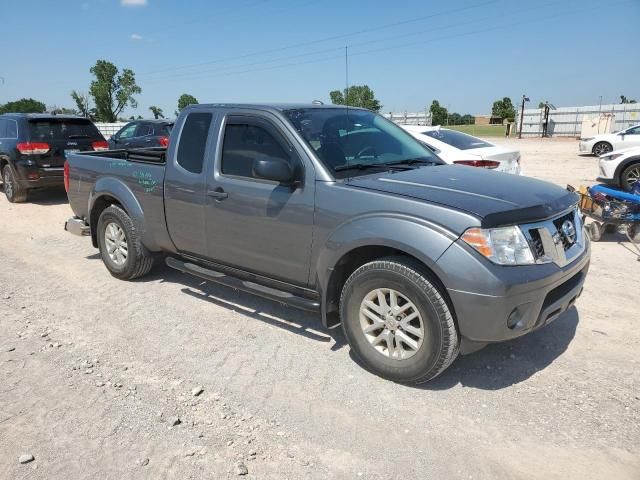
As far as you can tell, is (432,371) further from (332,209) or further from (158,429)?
(158,429)

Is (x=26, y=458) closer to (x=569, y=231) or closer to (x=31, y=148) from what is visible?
(x=569, y=231)

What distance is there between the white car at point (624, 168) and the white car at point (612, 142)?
7419mm

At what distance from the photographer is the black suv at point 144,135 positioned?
14.7m

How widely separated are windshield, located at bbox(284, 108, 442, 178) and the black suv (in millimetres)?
11093

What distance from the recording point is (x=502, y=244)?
3064mm

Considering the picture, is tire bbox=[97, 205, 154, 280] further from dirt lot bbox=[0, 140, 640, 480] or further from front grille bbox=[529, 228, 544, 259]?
front grille bbox=[529, 228, 544, 259]

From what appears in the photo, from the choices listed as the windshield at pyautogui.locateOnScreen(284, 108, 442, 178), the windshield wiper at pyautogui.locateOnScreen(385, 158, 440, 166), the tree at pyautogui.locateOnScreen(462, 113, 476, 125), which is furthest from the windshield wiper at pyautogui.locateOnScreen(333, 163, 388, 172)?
the tree at pyautogui.locateOnScreen(462, 113, 476, 125)

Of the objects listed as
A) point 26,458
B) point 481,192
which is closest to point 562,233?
point 481,192

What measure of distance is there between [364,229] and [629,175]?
1054 cm

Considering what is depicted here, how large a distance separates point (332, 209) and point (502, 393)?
1695 millimetres

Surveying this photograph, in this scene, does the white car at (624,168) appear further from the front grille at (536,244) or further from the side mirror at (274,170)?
the side mirror at (274,170)

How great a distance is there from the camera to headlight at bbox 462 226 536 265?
3027 millimetres

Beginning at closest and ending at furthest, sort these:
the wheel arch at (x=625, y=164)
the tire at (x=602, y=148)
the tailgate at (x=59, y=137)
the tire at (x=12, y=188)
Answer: the tailgate at (x=59, y=137) → the tire at (x=12, y=188) → the wheel arch at (x=625, y=164) → the tire at (x=602, y=148)

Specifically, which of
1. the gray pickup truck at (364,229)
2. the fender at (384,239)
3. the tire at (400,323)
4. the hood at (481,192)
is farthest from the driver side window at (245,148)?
the tire at (400,323)
